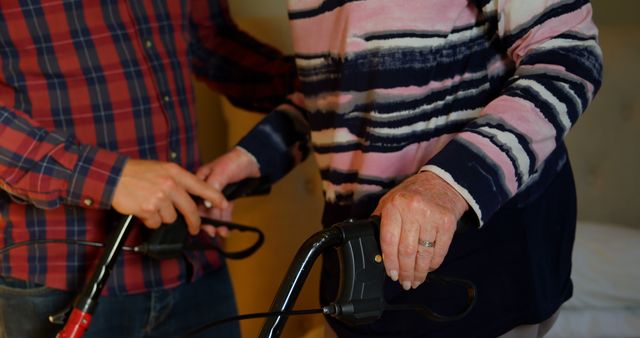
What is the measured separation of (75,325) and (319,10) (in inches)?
18.9

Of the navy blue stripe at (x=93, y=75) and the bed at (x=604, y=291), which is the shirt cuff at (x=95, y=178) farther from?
the bed at (x=604, y=291)

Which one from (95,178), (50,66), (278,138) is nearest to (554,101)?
(278,138)

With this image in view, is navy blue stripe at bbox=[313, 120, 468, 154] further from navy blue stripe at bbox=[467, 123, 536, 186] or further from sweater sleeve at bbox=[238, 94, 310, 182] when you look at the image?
sweater sleeve at bbox=[238, 94, 310, 182]

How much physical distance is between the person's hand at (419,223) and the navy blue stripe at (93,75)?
0.56m

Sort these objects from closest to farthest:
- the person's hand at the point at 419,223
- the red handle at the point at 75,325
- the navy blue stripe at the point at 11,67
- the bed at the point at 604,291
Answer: the person's hand at the point at 419,223
the red handle at the point at 75,325
the navy blue stripe at the point at 11,67
the bed at the point at 604,291

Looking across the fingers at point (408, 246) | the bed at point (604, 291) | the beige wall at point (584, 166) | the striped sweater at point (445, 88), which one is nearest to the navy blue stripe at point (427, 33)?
the striped sweater at point (445, 88)

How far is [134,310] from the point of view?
1083mm

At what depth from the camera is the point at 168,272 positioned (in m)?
1.11

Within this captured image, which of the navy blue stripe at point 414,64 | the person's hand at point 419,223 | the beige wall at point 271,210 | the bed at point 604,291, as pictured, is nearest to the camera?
the person's hand at point 419,223

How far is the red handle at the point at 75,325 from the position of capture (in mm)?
831

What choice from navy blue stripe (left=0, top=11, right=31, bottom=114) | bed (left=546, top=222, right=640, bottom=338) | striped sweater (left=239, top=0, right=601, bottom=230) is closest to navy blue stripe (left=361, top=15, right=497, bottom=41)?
striped sweater (left=239, top=0, right=601, bottom=230)

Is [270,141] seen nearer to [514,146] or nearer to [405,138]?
[405,138]

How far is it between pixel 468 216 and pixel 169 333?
65cm

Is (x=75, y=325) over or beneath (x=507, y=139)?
beneath
